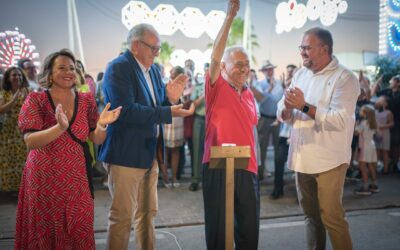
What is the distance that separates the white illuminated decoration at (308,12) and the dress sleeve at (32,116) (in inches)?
194

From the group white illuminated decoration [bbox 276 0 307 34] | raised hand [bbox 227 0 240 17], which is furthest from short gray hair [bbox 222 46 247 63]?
white illuminated decoration [bbox 276 0 307 34]

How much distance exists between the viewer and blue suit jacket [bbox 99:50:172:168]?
292 cm

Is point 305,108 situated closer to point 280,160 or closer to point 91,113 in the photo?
point 91,113

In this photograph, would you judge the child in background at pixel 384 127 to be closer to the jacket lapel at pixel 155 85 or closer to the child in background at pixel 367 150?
the child in background at pixel 367 150

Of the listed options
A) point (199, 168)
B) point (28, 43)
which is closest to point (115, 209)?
point (199, 168)

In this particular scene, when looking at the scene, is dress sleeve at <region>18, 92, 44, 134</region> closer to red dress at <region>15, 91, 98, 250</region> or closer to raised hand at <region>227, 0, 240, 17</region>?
red dress at <region>15, 91, 98, 250</region>

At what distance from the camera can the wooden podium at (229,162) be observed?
267 cm

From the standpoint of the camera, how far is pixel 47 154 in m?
2.68

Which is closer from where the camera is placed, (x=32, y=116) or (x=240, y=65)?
(x=32, y=116)

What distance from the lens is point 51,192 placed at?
8.75ft

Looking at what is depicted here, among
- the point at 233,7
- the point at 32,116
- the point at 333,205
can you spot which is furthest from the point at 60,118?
the point at 333,205

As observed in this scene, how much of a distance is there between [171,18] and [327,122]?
32.2 feet

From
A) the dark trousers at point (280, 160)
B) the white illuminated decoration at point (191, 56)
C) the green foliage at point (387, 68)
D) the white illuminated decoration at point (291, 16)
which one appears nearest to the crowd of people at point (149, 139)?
the dark trousers at point (280, 160)

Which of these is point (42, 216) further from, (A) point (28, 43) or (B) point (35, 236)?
(A) point (28, 43)
